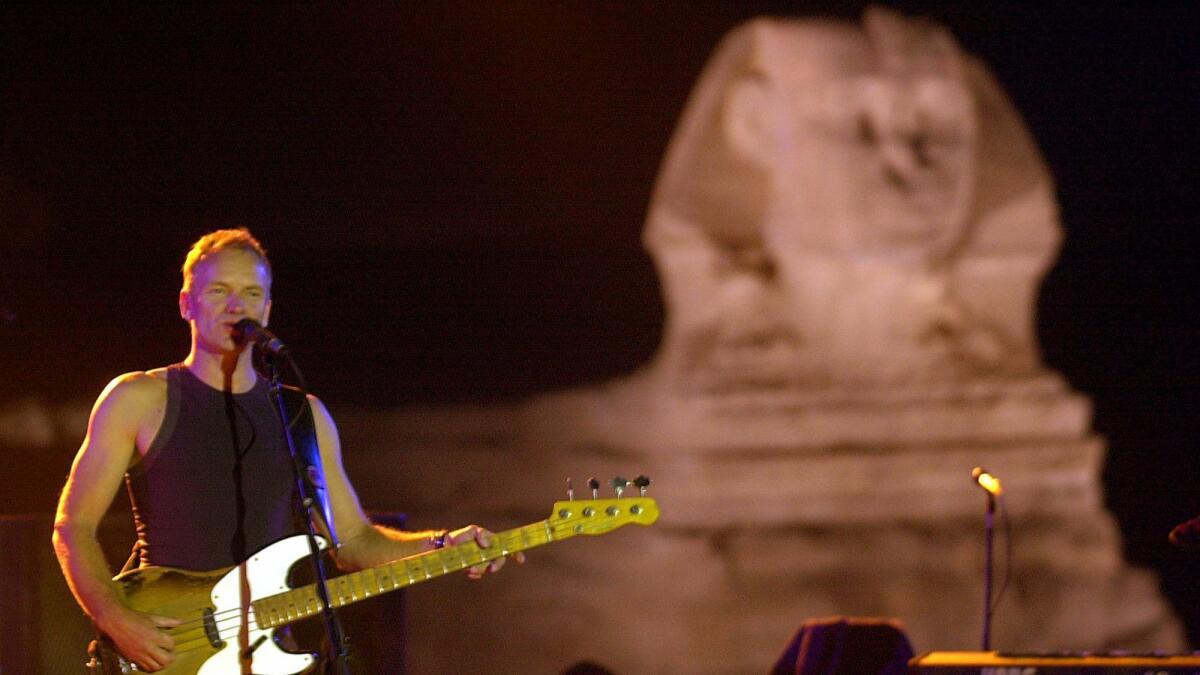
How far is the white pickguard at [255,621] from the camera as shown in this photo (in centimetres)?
337

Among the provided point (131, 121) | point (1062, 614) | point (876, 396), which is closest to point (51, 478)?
point (131, 121)

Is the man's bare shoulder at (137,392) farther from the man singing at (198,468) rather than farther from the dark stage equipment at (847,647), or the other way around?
the dark stage equipment at (847,647)

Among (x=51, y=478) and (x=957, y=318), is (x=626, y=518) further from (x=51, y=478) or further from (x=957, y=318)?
(x=51, y=478)

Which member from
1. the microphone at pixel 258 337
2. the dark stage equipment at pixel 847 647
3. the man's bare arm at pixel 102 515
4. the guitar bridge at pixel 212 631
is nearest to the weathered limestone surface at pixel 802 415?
the dark stage equipment at pixel 847 647

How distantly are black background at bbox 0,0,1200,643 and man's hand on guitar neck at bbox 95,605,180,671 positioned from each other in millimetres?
2327

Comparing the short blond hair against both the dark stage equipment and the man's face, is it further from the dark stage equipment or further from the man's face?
the dark stage equipment

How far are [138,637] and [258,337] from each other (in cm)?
81

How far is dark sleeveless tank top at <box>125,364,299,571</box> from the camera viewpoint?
347 centimetres

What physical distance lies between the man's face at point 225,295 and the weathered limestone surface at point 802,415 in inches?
79.7

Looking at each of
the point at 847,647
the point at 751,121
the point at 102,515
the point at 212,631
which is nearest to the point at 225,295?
the point at 102,515

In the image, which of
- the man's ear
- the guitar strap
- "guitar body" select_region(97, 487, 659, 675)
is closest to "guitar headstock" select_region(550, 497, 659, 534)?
"guitar body" select_region(97, 487, 659, 675)

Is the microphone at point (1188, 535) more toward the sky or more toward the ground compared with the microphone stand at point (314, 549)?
more toward the ground

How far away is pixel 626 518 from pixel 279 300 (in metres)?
2.47

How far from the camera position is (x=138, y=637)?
129 inches
